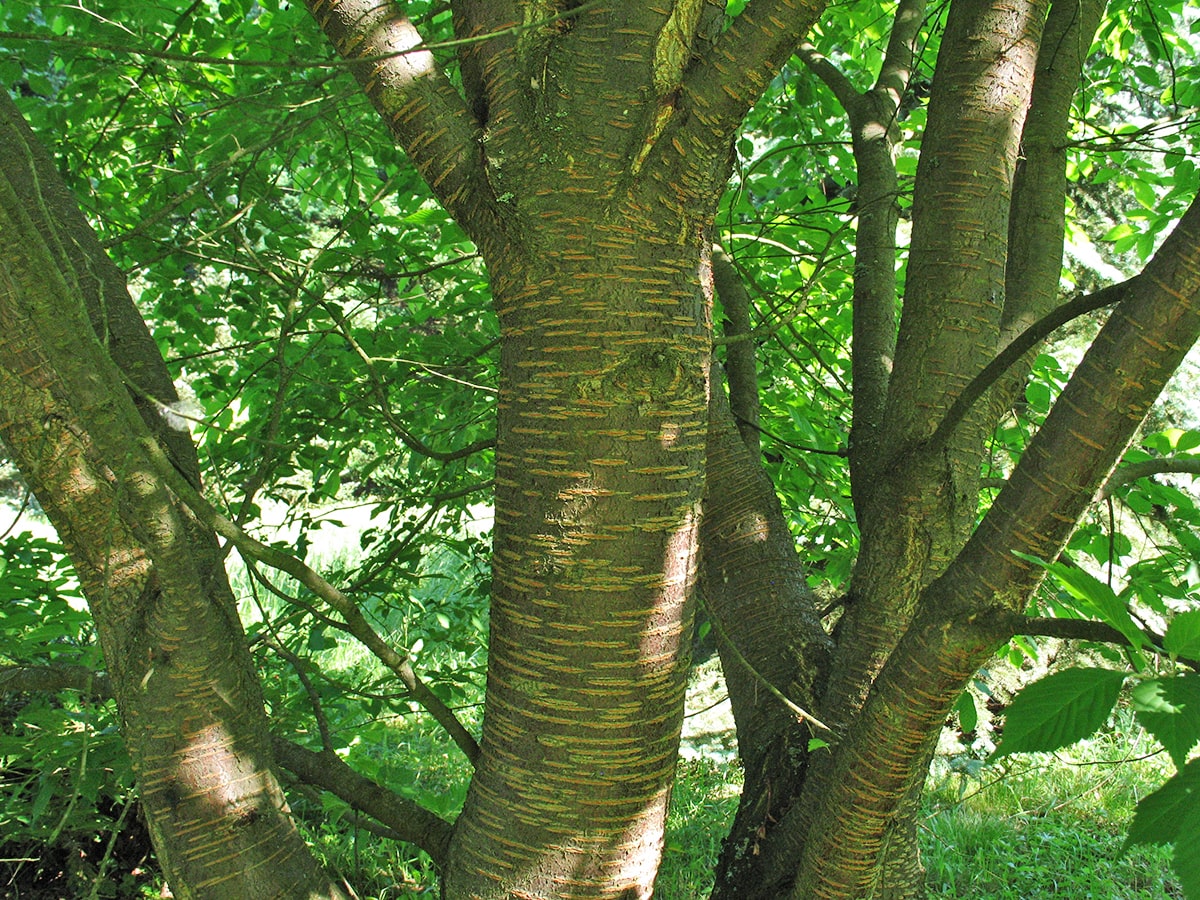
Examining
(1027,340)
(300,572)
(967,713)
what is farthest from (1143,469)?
(300,572)

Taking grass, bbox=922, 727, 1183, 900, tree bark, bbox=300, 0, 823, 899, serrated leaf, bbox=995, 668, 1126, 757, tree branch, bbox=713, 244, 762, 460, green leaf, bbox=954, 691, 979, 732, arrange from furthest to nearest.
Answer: grass, bbox=922, 727, 1183, 900 < tree branch, bbox=713, 244, 762, 460 < green leaf, bbox=954, 691, 979, 732 < tree bark, bbox=300, 0, 823, 899 < serrated leaf, bbox=995, 668, 1126, 757

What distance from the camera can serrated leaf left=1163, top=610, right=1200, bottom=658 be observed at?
767 mm

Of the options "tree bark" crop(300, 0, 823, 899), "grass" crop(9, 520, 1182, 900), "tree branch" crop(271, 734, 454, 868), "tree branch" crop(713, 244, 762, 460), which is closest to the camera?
"tree bark" crop(300, 0, 823, 899)

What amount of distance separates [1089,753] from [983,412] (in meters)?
3.36

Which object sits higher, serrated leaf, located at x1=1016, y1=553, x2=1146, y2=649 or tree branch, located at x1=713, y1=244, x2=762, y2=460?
tree branch, located at x1=713, y1=244, x2=762, y2=460

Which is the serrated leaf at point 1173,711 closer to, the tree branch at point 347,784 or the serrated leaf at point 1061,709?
the serrated leaf at point 1061,709

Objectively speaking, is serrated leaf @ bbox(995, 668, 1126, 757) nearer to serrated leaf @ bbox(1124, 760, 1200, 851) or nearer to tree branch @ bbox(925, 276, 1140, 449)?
serrated leaf @ bbox(1124, 760, 1200, 851)

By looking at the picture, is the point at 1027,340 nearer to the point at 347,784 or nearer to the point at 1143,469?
the point at 1143,469

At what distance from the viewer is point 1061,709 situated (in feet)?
2.79

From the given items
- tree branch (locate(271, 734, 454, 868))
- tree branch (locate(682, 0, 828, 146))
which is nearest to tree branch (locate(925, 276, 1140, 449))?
tree branch (locate(682, 0, 828, 146))

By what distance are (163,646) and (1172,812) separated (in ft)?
4.10

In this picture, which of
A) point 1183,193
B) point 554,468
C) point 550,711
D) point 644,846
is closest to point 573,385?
point 554,468

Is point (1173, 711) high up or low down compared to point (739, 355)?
down

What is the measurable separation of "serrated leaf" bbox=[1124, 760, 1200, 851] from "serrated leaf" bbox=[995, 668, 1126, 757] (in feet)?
0.27
